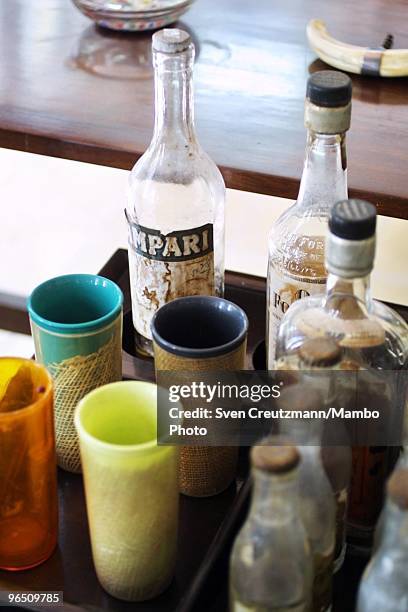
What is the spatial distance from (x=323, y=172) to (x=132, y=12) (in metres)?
0.63

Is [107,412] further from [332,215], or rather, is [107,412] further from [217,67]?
[217,67]

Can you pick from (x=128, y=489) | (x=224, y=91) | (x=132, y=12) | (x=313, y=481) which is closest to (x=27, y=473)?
(x=128, y=489)

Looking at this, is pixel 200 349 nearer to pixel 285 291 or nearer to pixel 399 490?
pixel 285 291

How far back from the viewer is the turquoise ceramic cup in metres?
0.69

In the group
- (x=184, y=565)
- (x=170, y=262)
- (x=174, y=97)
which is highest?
(x=174, y=97)

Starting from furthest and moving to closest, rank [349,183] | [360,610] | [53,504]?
[349,183] → [53,504] → [360,610]

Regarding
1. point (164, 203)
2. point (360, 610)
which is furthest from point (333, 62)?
point (360, 610)

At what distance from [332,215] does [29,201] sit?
1.60 metres

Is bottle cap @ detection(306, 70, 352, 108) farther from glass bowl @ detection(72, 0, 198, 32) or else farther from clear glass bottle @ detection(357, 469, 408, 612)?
glass bowl @ detection(72, 0, 198, 32)

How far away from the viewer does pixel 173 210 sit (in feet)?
2.71

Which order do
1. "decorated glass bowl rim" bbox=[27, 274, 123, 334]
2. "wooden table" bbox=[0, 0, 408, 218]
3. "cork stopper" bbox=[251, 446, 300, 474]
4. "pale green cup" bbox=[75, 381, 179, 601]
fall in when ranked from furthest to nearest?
"wooden table" bbox=[0, 0, 408, 218]
"decorated glass bowl rim" bbox=[27, 274, 123, 334]
"pale green cup" bbox=[75, 381, 179, 601]
"cork stopper" bbox=[251, 446, 300, 474]

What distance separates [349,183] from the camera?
0.96 metres

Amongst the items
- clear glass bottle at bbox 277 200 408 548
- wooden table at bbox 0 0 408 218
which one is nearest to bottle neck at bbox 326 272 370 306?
clear glass bottle at bbox 277 200 408 548

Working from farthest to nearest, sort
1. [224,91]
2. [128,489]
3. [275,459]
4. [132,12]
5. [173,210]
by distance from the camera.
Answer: [132,12] < [224,91] < [173,210] < [128,489] < [275,459]
